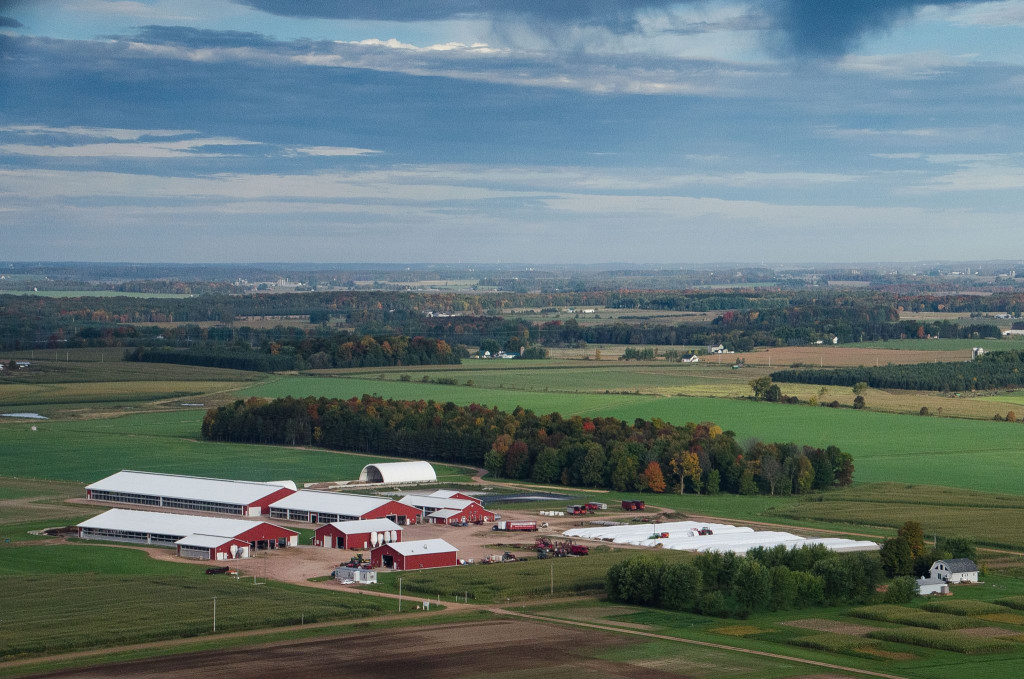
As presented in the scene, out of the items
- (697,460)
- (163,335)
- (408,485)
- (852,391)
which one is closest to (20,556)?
(408,485)

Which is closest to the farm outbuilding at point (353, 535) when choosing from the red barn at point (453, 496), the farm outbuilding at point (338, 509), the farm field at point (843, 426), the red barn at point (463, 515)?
the farm outbuilding at point (338, 509)

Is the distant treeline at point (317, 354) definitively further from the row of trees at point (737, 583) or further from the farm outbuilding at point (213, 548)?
the row of trees at point (737, 583)

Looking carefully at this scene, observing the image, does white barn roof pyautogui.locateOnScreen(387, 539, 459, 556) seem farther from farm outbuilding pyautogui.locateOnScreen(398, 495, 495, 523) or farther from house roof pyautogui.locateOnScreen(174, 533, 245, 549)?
farm outbuilding pyautogui.locateOnScreen(398, 495, 495, 523)

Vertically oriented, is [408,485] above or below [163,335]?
below

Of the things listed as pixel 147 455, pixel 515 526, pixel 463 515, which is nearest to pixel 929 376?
pixel 463 515

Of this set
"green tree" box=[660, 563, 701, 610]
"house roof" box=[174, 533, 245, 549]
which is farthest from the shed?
"house roof" box=[174, 533, 245, 549]

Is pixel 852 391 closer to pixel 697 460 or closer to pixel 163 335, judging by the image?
pixel 697 460
